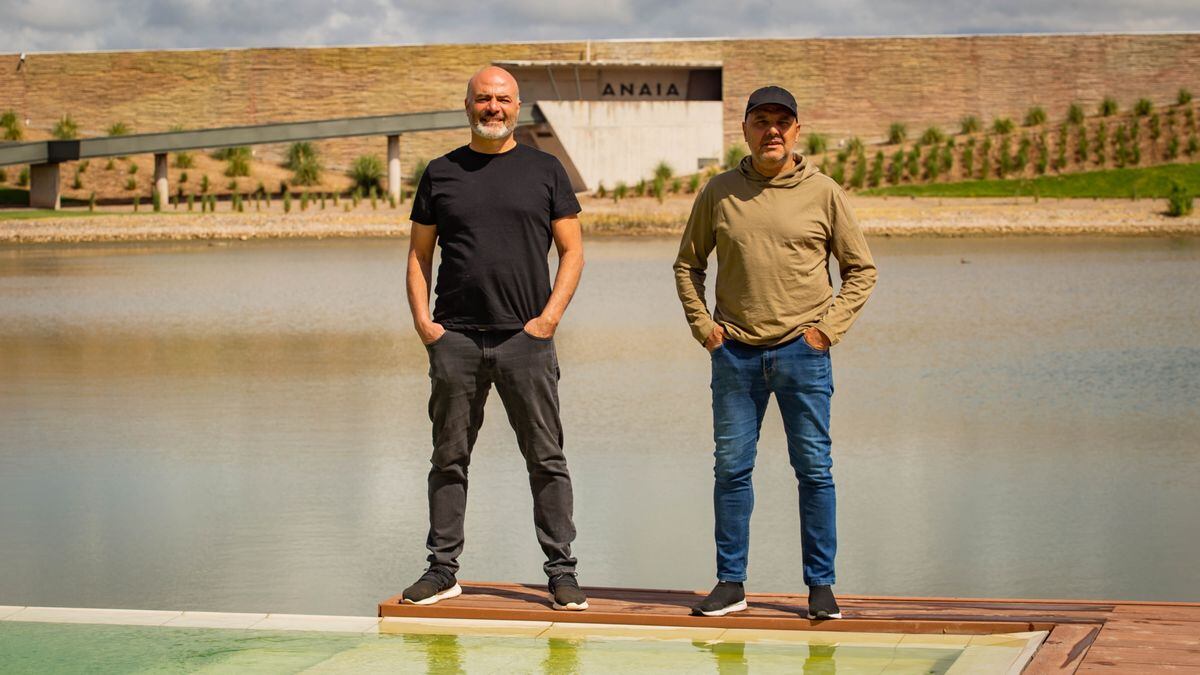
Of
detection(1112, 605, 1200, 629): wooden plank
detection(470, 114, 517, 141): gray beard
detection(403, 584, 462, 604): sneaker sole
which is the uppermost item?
detection(470, 114, 517, 141): gray beard

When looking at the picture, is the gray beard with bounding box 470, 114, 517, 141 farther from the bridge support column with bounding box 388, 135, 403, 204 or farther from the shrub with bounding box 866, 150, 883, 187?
the bridge support column with bounding box 388, 135, 403, 204

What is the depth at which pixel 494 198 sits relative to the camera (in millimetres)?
4785

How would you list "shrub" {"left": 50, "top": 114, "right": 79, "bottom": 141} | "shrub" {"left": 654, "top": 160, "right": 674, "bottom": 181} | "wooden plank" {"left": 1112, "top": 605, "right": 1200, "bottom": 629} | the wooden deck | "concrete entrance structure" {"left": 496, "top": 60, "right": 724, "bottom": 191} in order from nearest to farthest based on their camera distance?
the wooden deck < "wooden plank" {"left": 1112, "top": 605, "right": 1200, "bottom": 629} < "shrub" {"left": 654, "top": 160, "right": 674, "bottom": 181} < "concrete entrance structure" {"left": 496, "top": 60, "right": 724, "bottom": 191} < "shrub" {"left": 50, "top": 114, "right": 79, "bottom": 141}

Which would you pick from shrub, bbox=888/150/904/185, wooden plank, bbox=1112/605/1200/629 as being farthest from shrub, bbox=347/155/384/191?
wooden plank, bbox=1112/605/1200/629

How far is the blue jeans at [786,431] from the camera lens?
15.1 ft

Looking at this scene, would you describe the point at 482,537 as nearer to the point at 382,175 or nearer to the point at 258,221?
the point at 258,221

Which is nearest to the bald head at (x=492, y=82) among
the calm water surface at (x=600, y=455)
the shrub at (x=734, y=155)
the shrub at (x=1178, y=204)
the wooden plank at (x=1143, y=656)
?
the calm water surface at (x=600, y=455)

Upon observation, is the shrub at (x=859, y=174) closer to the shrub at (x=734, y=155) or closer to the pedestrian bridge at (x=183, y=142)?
the shrub at (x=734, y=155)

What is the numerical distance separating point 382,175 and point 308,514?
33699mm

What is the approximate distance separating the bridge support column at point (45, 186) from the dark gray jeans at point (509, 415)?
32278mm

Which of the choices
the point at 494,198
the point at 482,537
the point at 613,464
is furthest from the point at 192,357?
the point at 494,198

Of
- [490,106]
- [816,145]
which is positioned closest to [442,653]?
[490,106]

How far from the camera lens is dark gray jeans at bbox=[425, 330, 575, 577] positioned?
4.83 m

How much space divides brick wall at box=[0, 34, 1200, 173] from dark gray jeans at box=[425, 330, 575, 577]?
37955 mm
